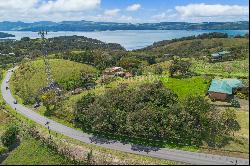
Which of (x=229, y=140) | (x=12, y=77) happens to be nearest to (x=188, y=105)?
(x=229, y=140)

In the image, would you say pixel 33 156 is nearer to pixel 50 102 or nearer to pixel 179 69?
pixel 50 102

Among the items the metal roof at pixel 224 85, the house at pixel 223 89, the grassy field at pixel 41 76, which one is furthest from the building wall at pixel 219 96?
the grassy field at pixel 41 76

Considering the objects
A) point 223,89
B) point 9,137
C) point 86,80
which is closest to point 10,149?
point 9,137

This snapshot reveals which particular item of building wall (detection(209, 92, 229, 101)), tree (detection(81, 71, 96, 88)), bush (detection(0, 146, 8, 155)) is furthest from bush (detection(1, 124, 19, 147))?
building wall (detection(209, 92, 229, 101))

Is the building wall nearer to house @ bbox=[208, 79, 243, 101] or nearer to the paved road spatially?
house @ bbox=[208, 79, 243, 101]

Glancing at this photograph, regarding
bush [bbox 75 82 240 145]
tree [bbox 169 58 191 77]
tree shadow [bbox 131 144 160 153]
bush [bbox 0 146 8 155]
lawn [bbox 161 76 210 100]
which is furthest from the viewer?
tree [bbox 169 58 191 77]

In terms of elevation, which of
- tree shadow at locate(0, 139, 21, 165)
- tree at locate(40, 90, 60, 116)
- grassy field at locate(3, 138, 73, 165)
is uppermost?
tree at locate(40, 90, 60, 116)

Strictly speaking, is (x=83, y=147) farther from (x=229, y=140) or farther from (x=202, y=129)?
(x=229, y=140)
